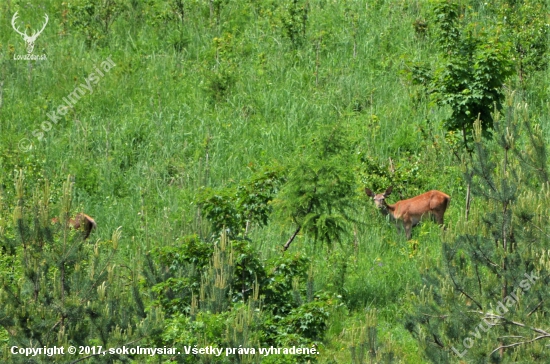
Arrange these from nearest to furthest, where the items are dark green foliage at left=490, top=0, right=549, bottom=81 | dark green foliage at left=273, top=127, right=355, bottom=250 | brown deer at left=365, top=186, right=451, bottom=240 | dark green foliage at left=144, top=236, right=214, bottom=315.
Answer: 1. dark green foliage at left=144, top=236, right=214, bottom=315
2. dark green foliage at left=273, top=127, right=355, bottom=250
3. brown deer at left=365, top=186, right=451, bottom=240
4. dark green foliage at left=490, top=0, right=549, bottom=81

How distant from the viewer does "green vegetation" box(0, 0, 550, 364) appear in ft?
26.6

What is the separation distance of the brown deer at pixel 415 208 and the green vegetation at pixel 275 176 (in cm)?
21

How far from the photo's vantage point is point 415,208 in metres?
14.8

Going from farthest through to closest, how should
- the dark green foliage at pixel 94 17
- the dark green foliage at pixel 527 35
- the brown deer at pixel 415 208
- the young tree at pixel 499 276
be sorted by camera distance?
the dark green foliage at pixel 94 17 < the dark green foliage at pixel 527 35 < the brown deer at pixel 415 208 < the young tree at pixel 499 276

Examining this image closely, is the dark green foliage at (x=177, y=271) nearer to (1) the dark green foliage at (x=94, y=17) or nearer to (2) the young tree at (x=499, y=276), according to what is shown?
(2) the young tree at (x=499, y=276)

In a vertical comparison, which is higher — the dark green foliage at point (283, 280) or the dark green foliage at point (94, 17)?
the dark green foliage at point (94, 17)

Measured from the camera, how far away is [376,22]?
2061 cm

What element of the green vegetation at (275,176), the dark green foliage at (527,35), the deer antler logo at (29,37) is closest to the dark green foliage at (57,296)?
the green vegetation at (275,176)

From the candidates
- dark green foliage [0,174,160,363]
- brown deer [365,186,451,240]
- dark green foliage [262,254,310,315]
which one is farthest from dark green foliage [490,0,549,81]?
dark green foliage [0,174,160,363]

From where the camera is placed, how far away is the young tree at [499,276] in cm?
804

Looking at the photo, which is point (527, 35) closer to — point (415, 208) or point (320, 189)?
point (415, 208)

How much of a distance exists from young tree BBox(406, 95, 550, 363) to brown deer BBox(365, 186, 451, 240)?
17.6ft

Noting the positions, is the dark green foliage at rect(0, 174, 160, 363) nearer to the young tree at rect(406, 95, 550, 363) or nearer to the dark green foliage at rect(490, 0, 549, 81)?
the young tree at rect(406, 95, 550, 363)

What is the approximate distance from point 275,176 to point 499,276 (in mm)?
4160
